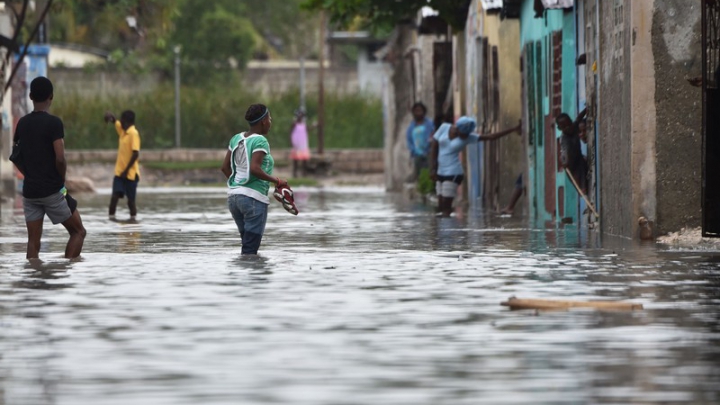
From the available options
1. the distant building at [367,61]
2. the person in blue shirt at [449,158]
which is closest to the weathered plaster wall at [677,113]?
the person in blue shirt at [449,158]

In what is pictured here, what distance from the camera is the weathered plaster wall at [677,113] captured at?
59.3ft

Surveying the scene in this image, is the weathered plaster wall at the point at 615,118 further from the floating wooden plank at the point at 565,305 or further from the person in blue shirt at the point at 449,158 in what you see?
the floating wooden plank at the point at 565,305

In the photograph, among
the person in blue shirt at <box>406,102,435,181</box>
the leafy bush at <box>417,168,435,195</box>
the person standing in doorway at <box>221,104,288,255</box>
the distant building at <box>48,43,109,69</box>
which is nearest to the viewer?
the person standing in doorway at <box>221,104,288,255</box>

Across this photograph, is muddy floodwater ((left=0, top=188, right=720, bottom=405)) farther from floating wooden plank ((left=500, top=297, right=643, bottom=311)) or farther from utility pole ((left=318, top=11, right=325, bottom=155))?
utility pole ((left=318, top=11, right=325, bottom=155))

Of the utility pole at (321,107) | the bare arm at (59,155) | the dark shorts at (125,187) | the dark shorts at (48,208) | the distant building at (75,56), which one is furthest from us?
the distant building at (75,56)

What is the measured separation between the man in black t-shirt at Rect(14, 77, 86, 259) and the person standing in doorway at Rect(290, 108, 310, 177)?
38.5m

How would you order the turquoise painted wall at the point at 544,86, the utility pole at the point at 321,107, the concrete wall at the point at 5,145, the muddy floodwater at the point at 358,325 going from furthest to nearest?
1. the utility pole at the point at 321,107
2. the concrete wall at the point at 5,145
3. the turquoise painted wall at the point at 544,86
4. the muddy floodwater at the point at 358,325

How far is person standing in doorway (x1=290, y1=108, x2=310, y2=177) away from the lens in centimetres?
5525

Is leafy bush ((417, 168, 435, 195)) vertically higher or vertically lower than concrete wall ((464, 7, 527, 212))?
lower

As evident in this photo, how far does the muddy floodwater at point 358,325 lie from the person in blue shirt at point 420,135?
16.7 metres

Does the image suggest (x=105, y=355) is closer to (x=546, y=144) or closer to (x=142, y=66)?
(x=546, y=144)

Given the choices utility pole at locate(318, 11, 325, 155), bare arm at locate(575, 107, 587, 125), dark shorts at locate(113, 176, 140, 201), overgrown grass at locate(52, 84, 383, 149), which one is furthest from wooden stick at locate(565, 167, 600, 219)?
overgrown grass at locate(52, 84, 383, 149)

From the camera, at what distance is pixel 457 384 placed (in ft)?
26.7

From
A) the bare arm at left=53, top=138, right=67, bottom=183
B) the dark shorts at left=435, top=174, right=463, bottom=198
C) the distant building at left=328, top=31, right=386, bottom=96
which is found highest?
the distant building at left=328, top=31, right=386, bottom=96
